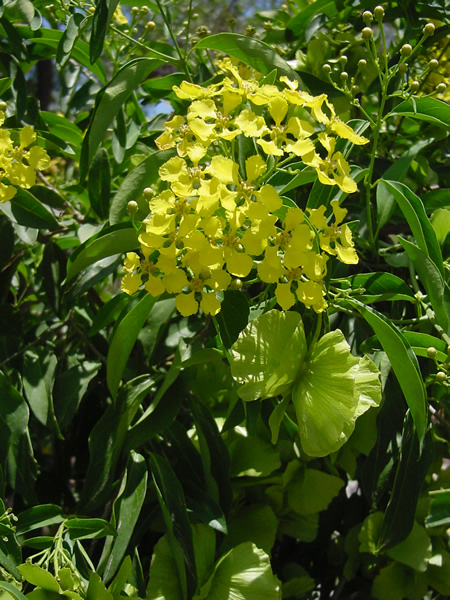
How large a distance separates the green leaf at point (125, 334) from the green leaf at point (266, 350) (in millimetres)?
178

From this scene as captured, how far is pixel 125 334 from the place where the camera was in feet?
3.14

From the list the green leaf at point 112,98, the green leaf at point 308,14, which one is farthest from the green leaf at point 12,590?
the green leaf at point 308,14

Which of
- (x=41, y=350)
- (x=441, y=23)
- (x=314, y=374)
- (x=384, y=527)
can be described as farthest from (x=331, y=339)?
(x=441, y=23)

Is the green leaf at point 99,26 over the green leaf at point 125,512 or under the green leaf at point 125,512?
over

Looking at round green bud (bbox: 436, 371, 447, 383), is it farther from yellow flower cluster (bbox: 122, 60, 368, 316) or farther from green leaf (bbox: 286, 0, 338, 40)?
green leaf (bbox: 286, 0, 338, 40)

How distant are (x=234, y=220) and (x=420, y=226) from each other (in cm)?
28

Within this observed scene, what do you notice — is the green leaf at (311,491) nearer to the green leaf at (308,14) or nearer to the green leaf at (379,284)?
the green leaf at (379,284)

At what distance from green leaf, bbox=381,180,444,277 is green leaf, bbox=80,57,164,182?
458 millimetres

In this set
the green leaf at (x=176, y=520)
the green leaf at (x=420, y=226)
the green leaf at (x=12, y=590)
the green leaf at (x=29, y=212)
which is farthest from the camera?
the green leaf at (x=29, y=212)

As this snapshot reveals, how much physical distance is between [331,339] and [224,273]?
0.52 ft

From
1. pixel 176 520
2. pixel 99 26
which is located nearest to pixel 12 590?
pixel 176 520

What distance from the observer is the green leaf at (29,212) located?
1.12m

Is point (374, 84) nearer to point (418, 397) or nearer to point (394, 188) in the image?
point (394, 188)

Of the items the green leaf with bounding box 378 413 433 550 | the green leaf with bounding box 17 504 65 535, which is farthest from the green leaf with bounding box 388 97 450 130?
the green leaf with bounding box 17 504 65 535
